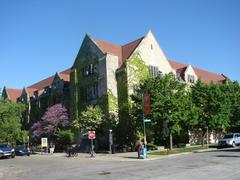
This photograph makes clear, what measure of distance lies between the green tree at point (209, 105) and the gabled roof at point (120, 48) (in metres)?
10.5

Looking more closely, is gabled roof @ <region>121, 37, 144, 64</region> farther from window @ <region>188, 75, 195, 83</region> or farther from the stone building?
window @ <region>188, 75, 195, 83</region>

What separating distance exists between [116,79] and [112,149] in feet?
39.7

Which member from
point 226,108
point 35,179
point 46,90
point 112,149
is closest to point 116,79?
point 112,149

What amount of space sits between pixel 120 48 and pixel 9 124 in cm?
2323

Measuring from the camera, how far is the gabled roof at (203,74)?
68062mm

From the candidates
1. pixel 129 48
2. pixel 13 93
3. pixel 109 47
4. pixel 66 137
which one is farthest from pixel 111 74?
pixel 13 93

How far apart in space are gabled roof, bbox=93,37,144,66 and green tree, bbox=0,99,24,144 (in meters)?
21.6

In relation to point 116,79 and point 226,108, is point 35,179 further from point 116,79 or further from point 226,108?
point 226,108

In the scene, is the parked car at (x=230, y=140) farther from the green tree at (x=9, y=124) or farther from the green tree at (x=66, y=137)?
the green tree at (x=9, y=124)

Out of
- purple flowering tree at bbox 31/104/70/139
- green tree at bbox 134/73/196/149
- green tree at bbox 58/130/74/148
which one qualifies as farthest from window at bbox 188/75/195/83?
green tree at bbox 58/130/74/148

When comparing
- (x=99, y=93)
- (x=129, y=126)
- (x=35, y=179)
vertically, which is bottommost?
(x=35, y=179)

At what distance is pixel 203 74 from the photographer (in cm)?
7506

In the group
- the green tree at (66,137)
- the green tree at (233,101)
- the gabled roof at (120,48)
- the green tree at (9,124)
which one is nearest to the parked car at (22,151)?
the green tree at (66,137)

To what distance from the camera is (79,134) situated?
5412 cm
